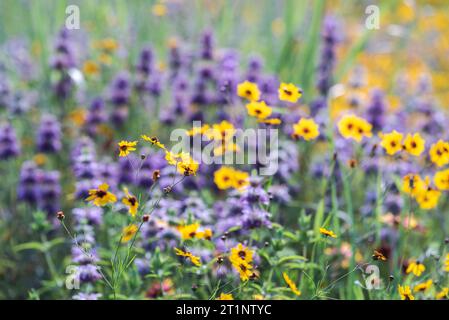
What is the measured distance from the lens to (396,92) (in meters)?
4.84

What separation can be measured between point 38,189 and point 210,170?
31.0 inches

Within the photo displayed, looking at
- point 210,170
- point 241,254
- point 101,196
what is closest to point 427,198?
point 241,254

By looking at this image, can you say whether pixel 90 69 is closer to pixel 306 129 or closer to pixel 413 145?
pixel 306 129

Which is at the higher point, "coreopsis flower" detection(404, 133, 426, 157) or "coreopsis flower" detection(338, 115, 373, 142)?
"coreopsis flower" detection(338, 115, 373, 142)

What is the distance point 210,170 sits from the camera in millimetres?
2883

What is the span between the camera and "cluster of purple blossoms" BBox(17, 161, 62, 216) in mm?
2650

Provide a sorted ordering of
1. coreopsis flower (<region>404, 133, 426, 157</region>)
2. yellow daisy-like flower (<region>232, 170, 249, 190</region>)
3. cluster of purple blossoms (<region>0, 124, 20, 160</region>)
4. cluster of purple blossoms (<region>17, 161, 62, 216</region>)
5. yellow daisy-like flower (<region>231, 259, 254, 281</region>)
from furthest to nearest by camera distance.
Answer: cluster of purple blossoms (<region>0, 124, 20, 160</region>)
cluster of purple blossoms (<region>17, 161, 62, 216</region>)
yellow daisy-like flower (<region>232, 170, 249, 190</region>)
coreopsis flower (<region>404, 133, 426, 157</region>)
yellow daisy-like flower (<region>231, 259, 254, 281</region>)

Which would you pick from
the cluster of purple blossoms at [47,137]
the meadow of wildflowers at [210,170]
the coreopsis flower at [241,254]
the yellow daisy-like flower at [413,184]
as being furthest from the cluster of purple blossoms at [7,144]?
the yellow daisy-like flower at [413,184]

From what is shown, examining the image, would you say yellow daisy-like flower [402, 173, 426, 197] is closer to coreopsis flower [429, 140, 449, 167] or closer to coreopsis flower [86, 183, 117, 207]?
coreopsis flower [429, 140, 449, 167]

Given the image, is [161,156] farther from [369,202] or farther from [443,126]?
[443,126]

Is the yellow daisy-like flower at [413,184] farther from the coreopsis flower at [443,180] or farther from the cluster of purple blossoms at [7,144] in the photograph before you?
the cluster of purple blossoms at [7,144]

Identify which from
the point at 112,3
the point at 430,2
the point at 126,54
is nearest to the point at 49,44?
the point at 126,54

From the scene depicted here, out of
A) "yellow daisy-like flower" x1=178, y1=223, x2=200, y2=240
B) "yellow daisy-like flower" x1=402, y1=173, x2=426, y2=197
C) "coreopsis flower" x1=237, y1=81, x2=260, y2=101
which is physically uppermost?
"coreopsis flower" x1=237, y1=81, x2=260, y2=101

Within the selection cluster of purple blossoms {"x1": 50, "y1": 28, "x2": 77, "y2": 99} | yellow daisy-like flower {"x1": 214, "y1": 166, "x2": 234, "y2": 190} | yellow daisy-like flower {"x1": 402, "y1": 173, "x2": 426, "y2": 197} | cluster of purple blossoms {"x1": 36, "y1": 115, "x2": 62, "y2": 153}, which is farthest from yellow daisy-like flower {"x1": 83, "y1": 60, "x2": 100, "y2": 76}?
yellow daisy-like flower {"x1": 402, "y1": 173, "x2": 426, "y2": 197}
